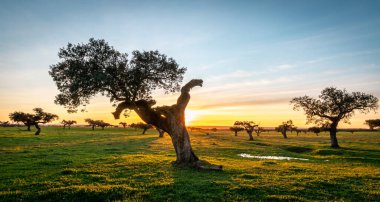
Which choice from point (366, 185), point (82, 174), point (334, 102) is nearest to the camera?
point (366, 185)

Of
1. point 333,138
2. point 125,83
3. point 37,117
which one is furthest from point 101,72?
point 37,117

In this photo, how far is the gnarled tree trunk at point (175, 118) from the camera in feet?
86.8

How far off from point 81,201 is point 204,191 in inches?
288

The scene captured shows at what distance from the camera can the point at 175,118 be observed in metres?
27.1

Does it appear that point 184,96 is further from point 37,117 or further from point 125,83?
point 37,117

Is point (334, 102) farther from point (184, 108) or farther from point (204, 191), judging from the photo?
point (204, 191)

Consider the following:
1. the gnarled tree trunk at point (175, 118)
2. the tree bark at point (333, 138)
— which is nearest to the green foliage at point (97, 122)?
the tree bark at point (333, 138)

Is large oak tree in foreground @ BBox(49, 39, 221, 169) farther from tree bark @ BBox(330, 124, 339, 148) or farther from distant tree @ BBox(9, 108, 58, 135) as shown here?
distant tree @ BBox(9, 108, 58, 135)

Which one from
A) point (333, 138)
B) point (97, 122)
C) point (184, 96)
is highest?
point (184, 96)

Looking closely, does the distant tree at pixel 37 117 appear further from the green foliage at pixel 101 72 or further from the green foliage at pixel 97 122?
the green foliage at pixel 101 72

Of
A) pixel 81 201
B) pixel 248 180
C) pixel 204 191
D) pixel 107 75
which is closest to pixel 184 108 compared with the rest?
pixel 107 75

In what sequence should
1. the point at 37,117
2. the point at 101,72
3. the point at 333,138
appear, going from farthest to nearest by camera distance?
the point at 37,117
the point at 333,138
the point at 101,72

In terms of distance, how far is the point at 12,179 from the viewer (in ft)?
65.2

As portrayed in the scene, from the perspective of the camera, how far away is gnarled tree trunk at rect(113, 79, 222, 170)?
26453 mm
